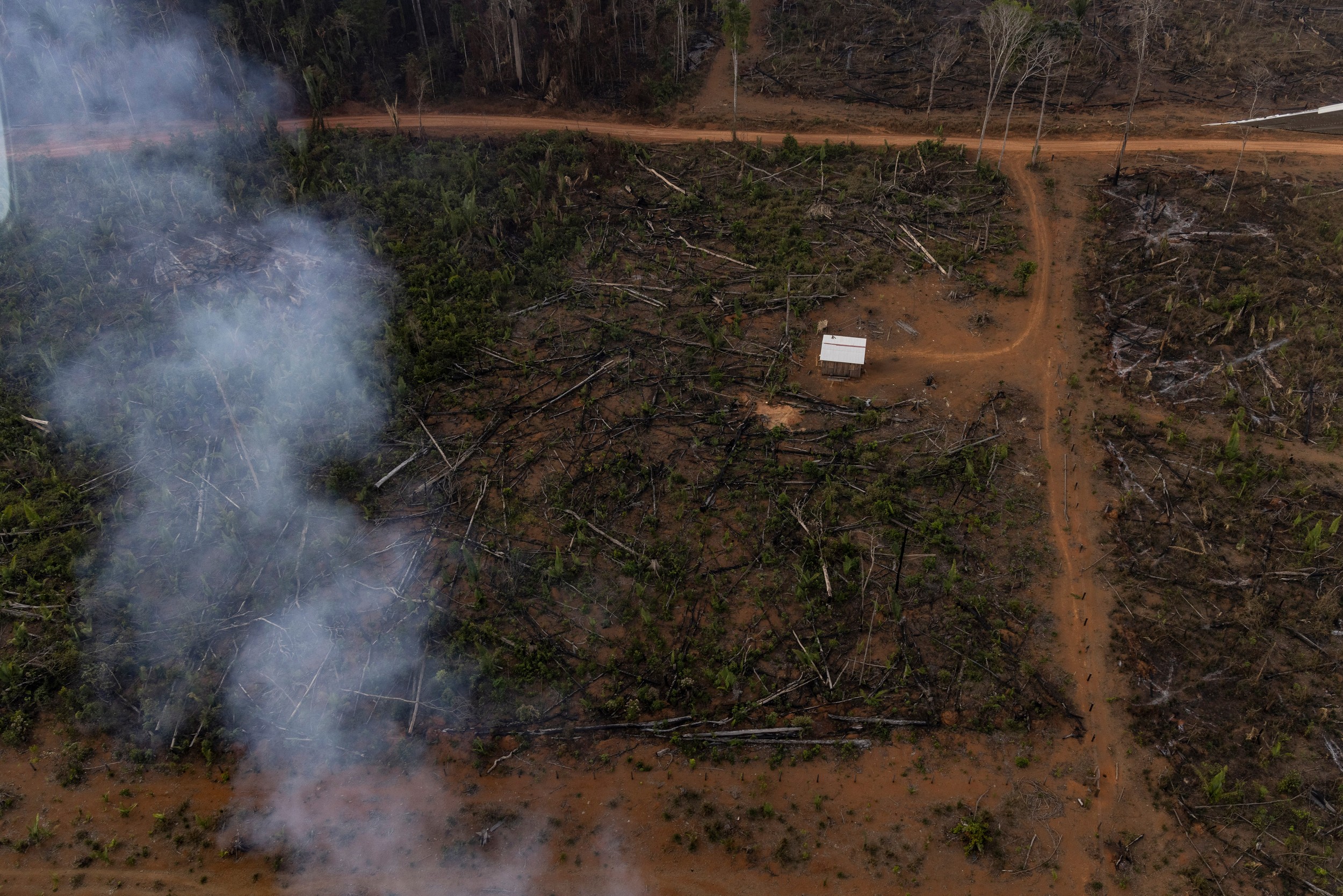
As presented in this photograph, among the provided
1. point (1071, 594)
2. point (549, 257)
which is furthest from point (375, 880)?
point (549, 257)

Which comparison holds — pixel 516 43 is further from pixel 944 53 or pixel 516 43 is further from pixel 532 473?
pixel 532 473

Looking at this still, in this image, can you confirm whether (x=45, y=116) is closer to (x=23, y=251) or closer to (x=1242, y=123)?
(x=23, y=251)

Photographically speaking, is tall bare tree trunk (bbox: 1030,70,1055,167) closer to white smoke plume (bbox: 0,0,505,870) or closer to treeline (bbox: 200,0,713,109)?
treeline (bbox: 200,0,713,109)

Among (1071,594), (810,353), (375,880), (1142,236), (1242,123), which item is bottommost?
(375,880)

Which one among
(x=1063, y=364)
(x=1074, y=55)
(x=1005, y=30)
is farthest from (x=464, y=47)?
(x=1063, y=364)

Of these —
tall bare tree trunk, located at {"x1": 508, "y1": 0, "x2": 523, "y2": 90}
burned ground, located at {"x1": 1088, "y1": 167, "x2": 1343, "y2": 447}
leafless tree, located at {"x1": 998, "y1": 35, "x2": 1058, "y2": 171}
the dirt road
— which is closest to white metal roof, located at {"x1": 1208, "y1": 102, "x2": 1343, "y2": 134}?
the dirt road

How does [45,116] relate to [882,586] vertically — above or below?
above

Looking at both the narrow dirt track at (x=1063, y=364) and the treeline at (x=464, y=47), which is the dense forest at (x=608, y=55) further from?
the narrow dirt track at (x=1063, y=364)
